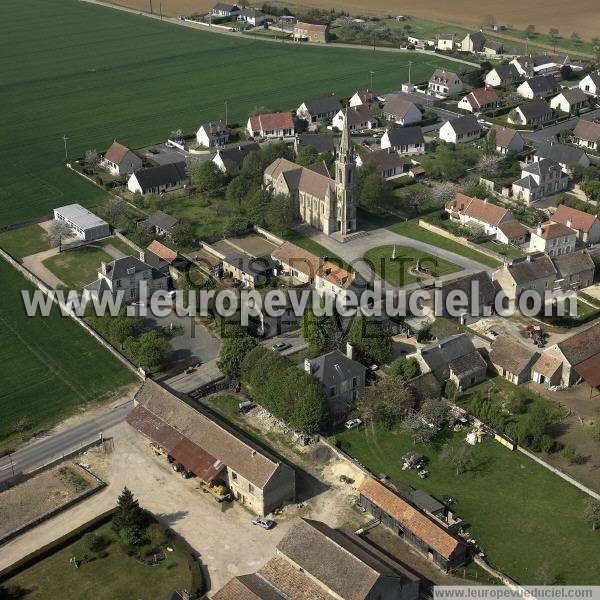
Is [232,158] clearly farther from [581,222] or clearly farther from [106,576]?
[106,576]

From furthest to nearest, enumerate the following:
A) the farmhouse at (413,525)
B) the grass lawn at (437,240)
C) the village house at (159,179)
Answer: the village house at (159,179)
the grass lawn at (437,240)
the farmhouse at (413,525)

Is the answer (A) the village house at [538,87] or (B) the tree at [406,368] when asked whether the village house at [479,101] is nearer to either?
(A) the village house at [538,87]

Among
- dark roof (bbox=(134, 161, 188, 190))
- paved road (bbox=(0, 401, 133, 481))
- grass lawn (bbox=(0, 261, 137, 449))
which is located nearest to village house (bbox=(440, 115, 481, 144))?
dark roof (bbox=(134, 161, 188, 190))

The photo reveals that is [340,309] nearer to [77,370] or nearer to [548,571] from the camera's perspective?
[77,370]

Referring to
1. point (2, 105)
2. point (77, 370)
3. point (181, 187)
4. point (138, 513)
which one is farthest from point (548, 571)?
point (2, 105)

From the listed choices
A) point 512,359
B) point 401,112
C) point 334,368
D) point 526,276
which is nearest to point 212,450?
point 334,368

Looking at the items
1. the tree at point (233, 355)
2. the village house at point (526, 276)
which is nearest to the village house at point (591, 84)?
the village house at point (526, 276)
